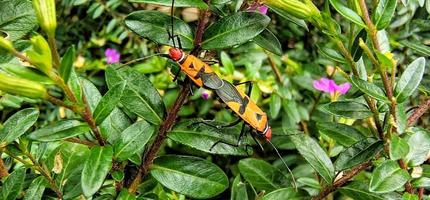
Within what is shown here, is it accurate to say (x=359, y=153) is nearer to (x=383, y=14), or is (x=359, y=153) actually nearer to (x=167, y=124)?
(x=383, y=14)

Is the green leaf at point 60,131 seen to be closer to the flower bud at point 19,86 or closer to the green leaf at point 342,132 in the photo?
the flower bud at point 19,86

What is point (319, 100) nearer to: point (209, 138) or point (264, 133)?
point (264, 133)

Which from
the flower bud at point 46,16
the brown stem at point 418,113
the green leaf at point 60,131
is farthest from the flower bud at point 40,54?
the brown stem at point 418,113

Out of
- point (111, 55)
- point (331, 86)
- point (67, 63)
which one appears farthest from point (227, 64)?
point (67, 63)

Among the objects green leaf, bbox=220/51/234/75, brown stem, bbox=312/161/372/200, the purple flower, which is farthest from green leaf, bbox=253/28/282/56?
the purple flower

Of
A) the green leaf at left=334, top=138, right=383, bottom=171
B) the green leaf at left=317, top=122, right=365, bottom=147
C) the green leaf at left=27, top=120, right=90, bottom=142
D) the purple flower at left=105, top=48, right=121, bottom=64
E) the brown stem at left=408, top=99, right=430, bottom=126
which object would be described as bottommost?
the purple flower at left=105, top=48, right=121, bottom=64

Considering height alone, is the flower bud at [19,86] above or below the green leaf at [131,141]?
above

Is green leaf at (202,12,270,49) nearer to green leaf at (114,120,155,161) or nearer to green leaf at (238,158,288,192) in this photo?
green leaf at (114,120,155,161)
